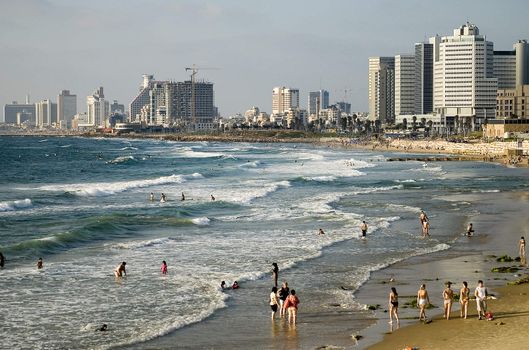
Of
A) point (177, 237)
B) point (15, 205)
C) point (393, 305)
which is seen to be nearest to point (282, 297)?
point (393, 305)

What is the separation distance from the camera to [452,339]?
20.4m

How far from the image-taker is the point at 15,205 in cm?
5309

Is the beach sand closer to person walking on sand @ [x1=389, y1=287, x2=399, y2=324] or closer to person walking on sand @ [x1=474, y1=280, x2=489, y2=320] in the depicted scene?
person walking on sand @ [x1=474, y1=280, x2=489, y2=320]

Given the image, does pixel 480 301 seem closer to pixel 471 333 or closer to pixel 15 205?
pixel 471 333

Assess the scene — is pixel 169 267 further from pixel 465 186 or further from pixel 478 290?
pixel 465 186

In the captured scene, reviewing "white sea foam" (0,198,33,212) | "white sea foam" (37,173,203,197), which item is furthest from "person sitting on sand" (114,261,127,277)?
"white sea foam" (37,173,203,197)

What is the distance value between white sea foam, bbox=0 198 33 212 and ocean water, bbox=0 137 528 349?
125 mm

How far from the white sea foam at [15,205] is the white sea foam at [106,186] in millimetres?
7220

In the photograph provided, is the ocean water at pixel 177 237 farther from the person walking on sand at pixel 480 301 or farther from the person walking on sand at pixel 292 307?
the person walking on sand at pixel 480 301

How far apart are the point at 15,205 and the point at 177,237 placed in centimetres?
1800

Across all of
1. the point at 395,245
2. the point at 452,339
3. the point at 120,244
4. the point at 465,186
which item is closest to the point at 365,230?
the point at 395,245

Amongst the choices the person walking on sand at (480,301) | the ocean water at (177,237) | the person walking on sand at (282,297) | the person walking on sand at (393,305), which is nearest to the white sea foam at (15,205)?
the ocean water at (177,237)

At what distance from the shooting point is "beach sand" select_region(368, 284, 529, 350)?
1973 cm

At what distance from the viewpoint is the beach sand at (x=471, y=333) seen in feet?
64.7
